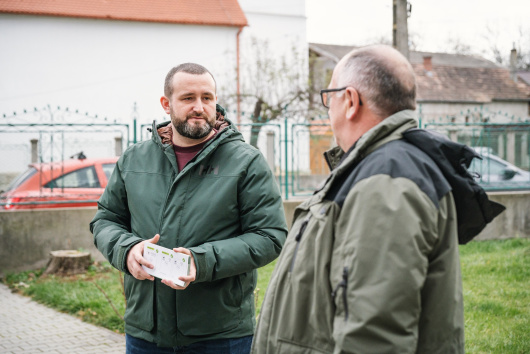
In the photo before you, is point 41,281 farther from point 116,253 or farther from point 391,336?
point 391,336

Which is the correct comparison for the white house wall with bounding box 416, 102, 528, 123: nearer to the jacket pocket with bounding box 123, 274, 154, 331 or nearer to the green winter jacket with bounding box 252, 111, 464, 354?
the jacket pocket with bounding box 123, 274, 154, 331

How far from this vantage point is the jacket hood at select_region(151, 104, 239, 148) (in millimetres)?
3045

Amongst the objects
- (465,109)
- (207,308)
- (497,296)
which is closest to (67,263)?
(497,296)

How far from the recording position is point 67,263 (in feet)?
27.6

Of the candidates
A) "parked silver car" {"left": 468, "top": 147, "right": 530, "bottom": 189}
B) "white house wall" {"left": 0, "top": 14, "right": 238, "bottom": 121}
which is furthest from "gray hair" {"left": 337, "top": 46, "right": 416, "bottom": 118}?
"white house wall" {"left": 0, "top": 14, "right": 238, "bottom": 121}

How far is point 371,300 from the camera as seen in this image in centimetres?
162

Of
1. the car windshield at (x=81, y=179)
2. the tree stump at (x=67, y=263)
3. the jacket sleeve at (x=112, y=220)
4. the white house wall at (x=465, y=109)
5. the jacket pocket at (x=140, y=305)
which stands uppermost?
the white house wall at (x=465, y=109)

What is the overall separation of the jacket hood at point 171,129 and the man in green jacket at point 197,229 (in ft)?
0.04

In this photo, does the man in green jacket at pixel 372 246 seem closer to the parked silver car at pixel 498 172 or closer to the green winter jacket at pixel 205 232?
the green winter jacket at pixel 205 232

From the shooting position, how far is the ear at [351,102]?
1.91 metres

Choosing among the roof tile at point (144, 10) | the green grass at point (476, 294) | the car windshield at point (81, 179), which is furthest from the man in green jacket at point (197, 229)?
the roof tile at point (144, 10)

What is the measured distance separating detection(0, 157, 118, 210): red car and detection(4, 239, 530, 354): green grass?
1095 mm

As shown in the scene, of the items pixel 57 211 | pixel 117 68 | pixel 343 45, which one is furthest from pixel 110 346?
pixel 343 45

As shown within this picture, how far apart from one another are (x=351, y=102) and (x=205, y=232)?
1.14 metres
